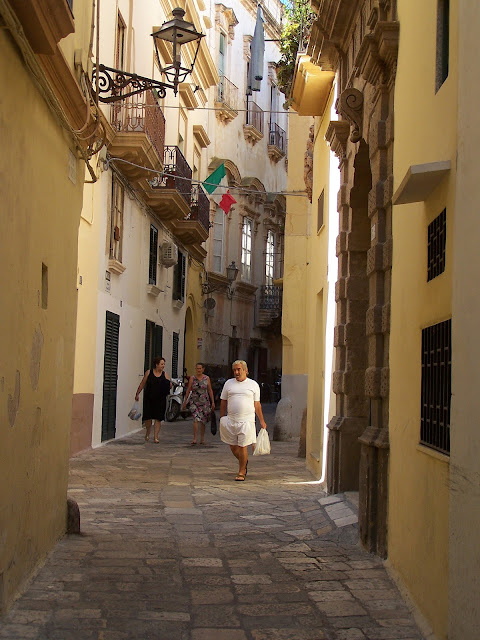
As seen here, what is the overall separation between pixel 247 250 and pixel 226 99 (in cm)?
649

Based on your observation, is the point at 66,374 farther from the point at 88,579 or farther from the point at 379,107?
the point at 379,107

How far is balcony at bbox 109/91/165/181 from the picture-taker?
17.7 meters

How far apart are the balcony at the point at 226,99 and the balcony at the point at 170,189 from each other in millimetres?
10359

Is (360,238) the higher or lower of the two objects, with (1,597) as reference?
higher

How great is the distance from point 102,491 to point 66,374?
359 centimetres

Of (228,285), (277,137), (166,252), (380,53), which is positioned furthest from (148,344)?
(277,137)

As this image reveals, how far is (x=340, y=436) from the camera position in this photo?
10023mm

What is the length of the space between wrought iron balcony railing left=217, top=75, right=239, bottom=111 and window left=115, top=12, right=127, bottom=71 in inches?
598

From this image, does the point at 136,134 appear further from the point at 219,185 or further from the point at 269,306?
the point at 269,306

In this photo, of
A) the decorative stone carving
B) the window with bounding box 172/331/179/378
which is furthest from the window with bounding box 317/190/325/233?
the window with bounding box 172/331/179/378

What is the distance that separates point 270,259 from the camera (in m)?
41.3

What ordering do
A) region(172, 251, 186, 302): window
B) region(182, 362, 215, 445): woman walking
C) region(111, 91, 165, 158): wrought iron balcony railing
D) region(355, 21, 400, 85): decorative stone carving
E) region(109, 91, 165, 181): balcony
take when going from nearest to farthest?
region(355, 21, 400, 85): decorative stone carving, region(182, 362, 215, 445): woman walking, region(109, 91, 165, 181): balcony, region(111, 91, 165, 158): wrought iron balcony railing, region(172, 251, 186, 302): window

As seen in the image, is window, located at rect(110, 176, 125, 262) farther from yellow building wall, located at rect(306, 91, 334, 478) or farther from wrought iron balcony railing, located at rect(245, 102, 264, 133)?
wrought iron balcony railing, located at rect(245, 102, 264, 133)

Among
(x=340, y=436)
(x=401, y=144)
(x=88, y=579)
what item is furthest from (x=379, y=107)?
(x=88, y=579)
